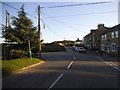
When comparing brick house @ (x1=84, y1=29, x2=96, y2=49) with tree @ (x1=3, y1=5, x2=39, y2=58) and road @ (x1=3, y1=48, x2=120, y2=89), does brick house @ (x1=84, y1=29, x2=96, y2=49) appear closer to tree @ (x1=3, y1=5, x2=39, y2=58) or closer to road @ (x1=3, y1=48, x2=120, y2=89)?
tree @ (x1=3, y1=5, x2=39, y2=58)

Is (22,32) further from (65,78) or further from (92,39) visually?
(92,39)

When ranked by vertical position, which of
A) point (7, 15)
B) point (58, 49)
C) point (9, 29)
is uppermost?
point (7, 15)

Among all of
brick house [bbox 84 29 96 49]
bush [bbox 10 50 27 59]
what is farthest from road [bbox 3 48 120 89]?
brick house [bbox 84 29 96 49]

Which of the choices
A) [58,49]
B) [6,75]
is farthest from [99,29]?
[6,75]

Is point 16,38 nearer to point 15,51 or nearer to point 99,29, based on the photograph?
point 15,51

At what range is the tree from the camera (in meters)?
16.5

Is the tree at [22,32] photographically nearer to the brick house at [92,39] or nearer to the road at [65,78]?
the road at [65,78]

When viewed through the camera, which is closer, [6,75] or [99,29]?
[6,75]

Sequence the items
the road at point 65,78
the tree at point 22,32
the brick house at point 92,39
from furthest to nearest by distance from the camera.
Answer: the brick house at point 92,39 < the tree at point 22,32 < the road at point 65,78

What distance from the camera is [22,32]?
16.4 m

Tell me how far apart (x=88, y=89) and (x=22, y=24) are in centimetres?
1326

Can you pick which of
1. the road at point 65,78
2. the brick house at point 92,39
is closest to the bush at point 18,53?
the road at point 65,78

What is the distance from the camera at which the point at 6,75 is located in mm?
9398

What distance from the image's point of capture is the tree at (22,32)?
648 inches
